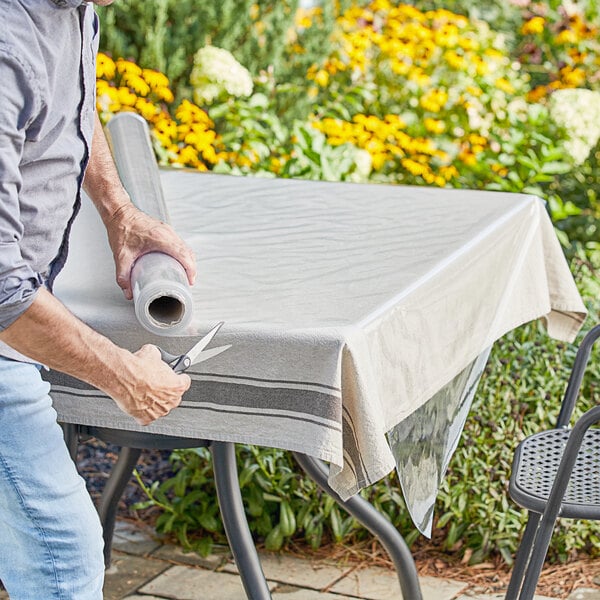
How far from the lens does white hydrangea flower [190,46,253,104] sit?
14.1 feet

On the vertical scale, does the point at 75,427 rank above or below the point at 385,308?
below

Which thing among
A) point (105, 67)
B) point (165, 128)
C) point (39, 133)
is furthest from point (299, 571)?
point (105, 67)

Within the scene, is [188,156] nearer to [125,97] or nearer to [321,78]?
[125,97]

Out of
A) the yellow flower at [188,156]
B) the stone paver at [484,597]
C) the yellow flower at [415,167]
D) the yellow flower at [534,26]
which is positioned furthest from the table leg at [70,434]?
the yellow flower at [534,26]

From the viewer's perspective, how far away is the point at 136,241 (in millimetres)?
1798

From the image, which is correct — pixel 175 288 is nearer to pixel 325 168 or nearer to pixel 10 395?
pixel 10 395

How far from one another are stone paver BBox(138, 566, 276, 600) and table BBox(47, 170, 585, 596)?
907 millimetres

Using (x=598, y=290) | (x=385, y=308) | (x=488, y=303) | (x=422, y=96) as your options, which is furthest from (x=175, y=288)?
(x=422, y=96)

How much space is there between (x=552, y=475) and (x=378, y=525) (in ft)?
1.14

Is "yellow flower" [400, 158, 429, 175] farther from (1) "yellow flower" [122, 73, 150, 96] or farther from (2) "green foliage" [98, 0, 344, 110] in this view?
(1) "yellow flower" [122, 73, 150, 96]

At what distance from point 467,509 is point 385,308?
131cm

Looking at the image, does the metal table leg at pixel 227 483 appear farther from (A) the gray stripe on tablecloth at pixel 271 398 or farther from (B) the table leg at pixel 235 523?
(A) the gray stripe on tablecloth at pixel 271 398

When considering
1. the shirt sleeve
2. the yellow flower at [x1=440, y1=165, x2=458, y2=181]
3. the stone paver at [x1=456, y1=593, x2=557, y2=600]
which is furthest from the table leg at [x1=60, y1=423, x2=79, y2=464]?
the yellow flower at [x1=440, y1=165, x2=458, y2=181]

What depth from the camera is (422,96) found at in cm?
499
